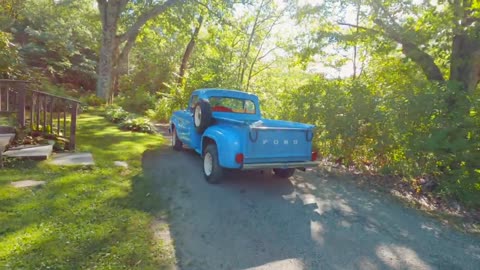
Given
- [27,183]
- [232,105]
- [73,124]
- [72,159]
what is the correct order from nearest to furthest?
[27,183], [72,159], [73,124], [232,105]

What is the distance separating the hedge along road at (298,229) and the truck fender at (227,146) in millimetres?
514

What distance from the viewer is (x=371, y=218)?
170 inches

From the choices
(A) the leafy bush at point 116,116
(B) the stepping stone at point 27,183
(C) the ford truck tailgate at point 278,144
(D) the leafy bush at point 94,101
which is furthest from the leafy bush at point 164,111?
(C) the ford truck tailgate at point 278,144

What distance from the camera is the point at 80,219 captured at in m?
3.54

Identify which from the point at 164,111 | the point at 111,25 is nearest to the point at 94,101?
the point at 164,111

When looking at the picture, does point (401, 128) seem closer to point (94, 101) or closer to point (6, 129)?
point (6, 129)

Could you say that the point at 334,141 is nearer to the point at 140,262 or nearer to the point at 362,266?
the point at 362,266

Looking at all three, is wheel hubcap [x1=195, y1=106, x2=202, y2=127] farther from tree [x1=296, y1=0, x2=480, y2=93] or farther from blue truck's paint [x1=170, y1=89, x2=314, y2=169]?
tree [x1=296, y1=0, x2=480, y2=93]

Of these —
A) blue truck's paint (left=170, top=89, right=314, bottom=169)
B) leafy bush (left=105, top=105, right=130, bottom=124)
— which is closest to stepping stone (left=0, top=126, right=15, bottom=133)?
blue truck's paint (left=170, top=89, right=314, bottom=169)

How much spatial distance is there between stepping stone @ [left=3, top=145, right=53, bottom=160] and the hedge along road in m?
2.28

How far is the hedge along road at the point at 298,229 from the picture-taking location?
307cm

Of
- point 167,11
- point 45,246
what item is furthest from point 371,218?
point 167,11

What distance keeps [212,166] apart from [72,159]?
2983 mm

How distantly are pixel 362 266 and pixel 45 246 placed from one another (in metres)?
3.18
